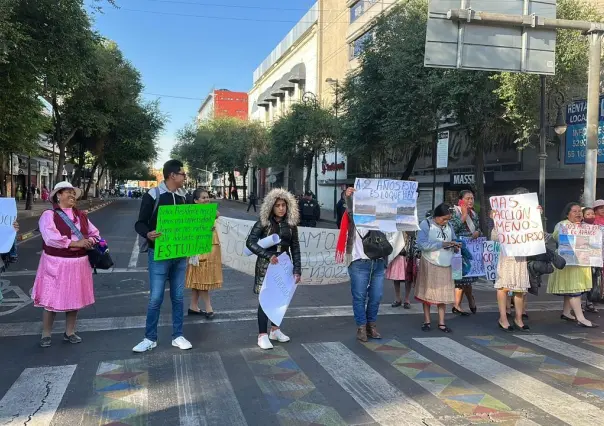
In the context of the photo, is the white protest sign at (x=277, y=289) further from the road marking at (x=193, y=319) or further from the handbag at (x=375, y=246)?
the road marking at (x=193, y=319)

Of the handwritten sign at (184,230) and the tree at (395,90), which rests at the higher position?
the tree at (395,90)

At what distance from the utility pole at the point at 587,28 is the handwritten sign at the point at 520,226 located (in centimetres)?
353

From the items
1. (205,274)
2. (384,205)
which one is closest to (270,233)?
(384,205)

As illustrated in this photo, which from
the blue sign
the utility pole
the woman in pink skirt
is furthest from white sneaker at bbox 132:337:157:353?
the blue sign

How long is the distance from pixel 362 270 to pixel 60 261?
131 inches

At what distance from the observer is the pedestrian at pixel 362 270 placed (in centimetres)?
608

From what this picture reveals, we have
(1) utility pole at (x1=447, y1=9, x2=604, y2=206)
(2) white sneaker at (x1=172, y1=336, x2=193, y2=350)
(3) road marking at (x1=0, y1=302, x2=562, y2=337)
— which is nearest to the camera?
(2) white sneaker at (x1=172, y1=336, x2=193, y2=350)

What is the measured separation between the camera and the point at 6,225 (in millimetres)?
6047

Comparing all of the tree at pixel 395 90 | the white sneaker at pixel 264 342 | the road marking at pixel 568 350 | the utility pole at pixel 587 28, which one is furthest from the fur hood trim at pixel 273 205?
the tree at pixel 395 90

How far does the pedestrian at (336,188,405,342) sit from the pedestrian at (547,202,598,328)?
2877 millimetres

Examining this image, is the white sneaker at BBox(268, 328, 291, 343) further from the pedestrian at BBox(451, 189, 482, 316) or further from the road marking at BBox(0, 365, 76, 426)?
the pedestrian at BBox(451, 189, 482, 316)

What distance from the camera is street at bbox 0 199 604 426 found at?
4141 millimetres

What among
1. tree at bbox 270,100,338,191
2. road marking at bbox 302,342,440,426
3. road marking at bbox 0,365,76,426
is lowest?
road marking at bbox 0,365,76,426

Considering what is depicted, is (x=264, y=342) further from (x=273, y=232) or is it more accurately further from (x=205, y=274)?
(x=205, y=274)
